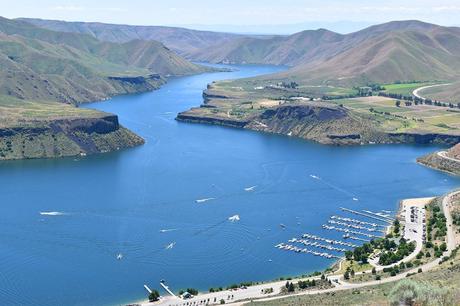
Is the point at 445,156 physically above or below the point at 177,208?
above

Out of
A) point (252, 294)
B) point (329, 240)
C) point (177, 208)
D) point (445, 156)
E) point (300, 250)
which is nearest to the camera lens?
point (252, 294)

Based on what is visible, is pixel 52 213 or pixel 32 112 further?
pixel 32 112

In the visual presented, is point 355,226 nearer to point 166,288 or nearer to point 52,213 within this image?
point 166,288

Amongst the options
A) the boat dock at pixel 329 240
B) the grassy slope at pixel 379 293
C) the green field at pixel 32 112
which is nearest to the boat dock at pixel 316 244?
the boat dock at pixel 329 240

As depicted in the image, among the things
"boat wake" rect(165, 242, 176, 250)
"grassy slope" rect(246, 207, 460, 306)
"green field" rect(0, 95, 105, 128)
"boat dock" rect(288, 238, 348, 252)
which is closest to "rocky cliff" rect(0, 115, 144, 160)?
"green field" rect(0, 95, 105, 128)

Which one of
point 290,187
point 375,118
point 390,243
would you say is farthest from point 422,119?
point 390,243

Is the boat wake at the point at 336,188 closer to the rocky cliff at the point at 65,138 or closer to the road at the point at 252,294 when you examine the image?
the road at the point at 252,294

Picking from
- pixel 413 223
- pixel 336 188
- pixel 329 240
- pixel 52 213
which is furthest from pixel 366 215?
pixel 52 213

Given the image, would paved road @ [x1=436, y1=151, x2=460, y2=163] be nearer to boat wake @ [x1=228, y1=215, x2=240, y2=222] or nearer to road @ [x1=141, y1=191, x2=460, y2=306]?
boat wake @ [x1=228, y1=215, x2=240, y2=222]
